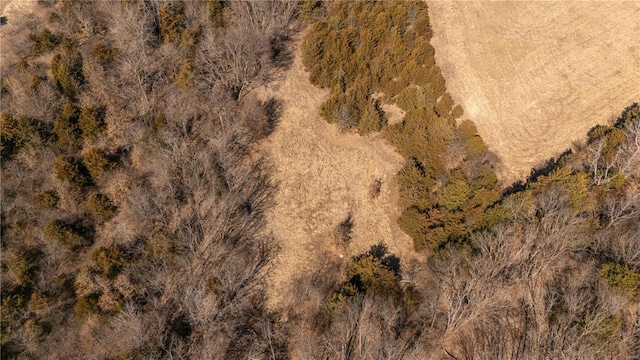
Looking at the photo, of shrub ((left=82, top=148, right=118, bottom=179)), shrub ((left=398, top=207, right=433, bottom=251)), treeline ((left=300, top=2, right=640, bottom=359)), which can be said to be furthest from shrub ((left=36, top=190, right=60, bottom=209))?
shrub ((left=398, top=207, right=433, bottom=251))

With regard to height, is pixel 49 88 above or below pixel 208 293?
above

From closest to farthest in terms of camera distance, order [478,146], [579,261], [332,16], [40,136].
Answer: [579,261]
[40,136]
[478,146]
[332,16]

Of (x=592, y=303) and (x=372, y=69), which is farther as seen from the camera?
(x=372, y=69)

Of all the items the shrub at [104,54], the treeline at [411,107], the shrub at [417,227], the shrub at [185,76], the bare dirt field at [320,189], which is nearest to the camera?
the shrub at [417,227]

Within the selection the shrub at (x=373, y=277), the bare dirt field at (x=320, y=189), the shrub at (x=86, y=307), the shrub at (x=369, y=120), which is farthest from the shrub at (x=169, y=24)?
the shrub at (x=373, y=277)

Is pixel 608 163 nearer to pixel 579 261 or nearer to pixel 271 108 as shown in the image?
pixel 579 261

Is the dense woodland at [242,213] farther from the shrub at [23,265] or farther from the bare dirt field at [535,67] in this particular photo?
the bare dirt field at [535,67]

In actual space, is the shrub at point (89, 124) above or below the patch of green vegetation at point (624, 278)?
above

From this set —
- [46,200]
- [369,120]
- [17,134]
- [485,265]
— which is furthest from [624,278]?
[17,134]

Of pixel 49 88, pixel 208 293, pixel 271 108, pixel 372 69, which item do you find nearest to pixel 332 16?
pixel 372 69
